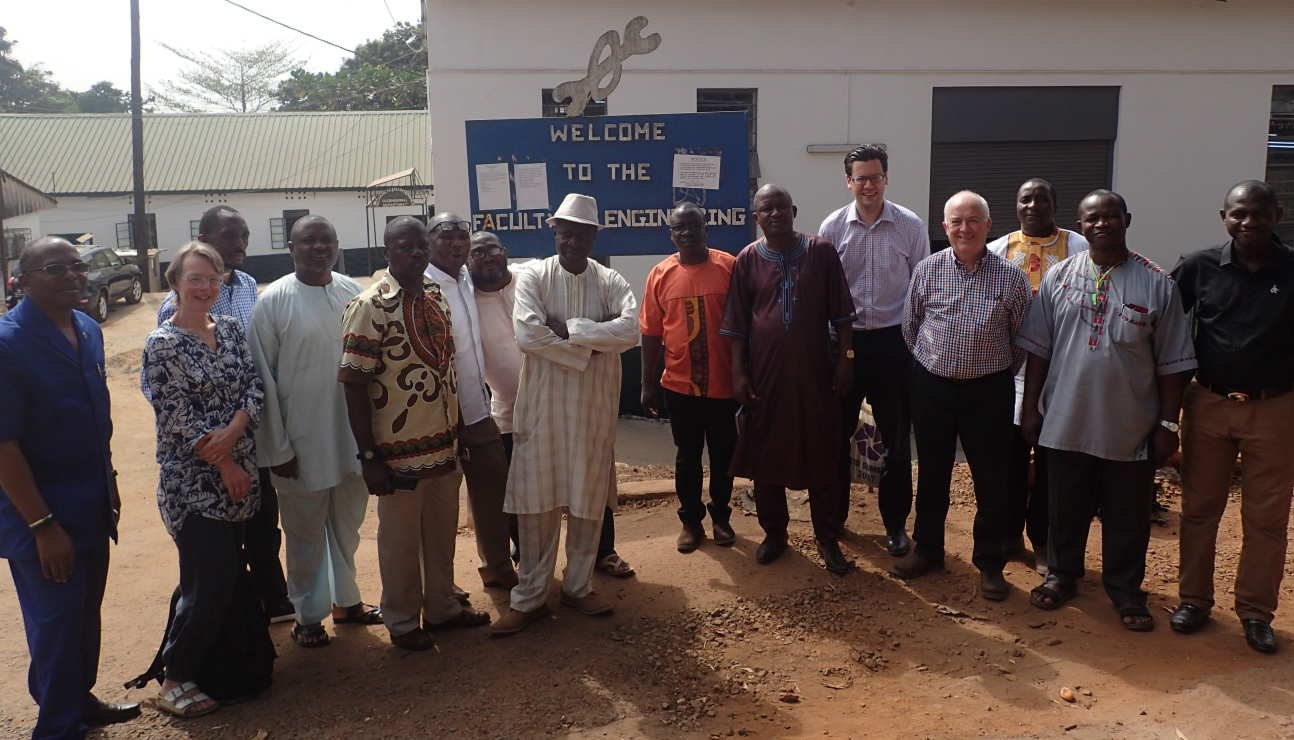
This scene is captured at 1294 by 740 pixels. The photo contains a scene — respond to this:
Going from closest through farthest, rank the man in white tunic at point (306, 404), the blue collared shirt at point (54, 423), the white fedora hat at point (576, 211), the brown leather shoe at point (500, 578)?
the blue collared shirt at point (54, 423) < the man in white tunic at point (306, 404) < the white fedora hat at point (576, 211) < the brown leather shoe at point (500, 578)

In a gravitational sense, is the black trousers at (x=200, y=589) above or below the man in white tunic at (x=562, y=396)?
below

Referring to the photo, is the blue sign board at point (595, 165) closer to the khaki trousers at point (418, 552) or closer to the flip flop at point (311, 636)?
the khaki trousers at point (418, 552)

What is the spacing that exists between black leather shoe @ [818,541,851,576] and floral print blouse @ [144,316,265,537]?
2631 mm

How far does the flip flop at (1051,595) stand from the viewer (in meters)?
4.20

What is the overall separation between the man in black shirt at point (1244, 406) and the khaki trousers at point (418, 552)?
301 centimetres

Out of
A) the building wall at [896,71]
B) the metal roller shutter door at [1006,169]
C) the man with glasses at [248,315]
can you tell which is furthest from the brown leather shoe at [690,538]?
the metal roller shutter door at [1006,169]

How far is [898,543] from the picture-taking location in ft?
16.1

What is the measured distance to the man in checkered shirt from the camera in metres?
4.14

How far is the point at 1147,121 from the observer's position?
11.2 meters

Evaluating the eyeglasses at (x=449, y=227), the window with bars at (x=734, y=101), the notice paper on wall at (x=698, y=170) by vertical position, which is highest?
the window with bars at (x=734, y=101)

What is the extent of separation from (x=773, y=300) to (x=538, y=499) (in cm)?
142

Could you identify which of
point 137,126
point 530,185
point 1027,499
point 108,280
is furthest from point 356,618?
point 137,126

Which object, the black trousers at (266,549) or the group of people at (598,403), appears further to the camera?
the black trousers at (266,549)

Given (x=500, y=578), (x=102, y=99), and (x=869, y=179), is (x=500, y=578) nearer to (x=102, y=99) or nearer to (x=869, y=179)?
(x=869, y=179)
